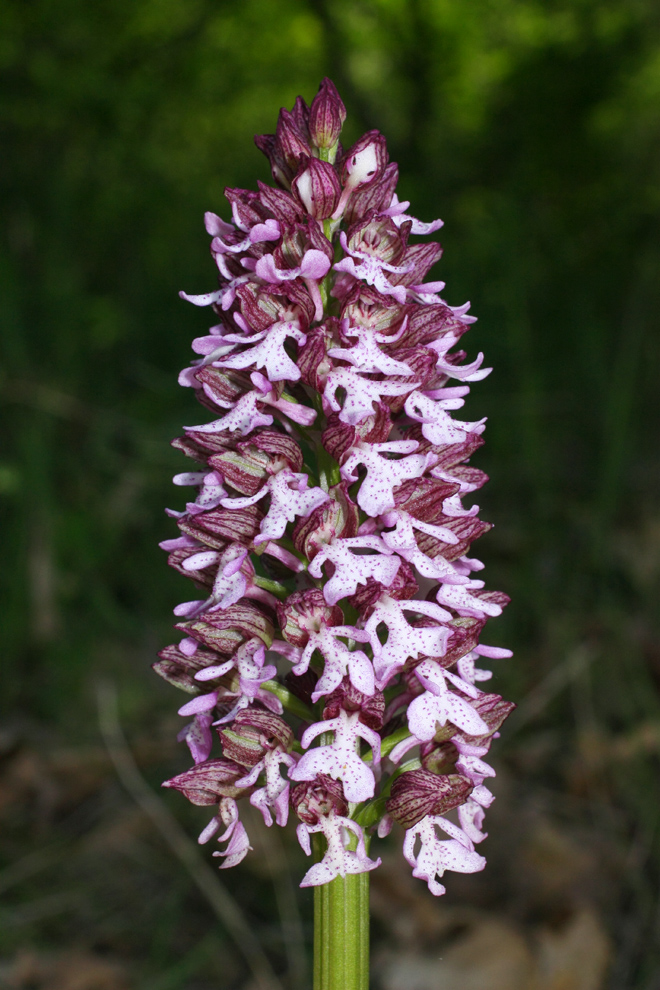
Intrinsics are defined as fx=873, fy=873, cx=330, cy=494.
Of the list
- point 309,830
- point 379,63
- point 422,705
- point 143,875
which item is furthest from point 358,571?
point 379,63

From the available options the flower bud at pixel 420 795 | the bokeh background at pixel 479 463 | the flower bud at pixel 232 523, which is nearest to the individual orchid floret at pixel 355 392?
the flower bud at pixel 232 523

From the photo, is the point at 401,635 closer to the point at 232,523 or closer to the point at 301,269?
the point at 232,523

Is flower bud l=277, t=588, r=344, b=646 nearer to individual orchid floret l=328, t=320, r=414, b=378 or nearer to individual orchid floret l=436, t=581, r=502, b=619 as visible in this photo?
individual orchid floret l=436, t=581, r=502, b=619

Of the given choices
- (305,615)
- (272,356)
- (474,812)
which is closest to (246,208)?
(272,356)

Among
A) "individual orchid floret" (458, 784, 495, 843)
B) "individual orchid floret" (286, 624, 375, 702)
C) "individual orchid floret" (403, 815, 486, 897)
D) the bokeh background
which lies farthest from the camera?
the bokeh background

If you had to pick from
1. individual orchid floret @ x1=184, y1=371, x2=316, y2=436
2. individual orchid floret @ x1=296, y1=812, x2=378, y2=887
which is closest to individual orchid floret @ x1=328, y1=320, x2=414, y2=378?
individual orchid floret @ x1=184, y1=371, x2=316, y2=436

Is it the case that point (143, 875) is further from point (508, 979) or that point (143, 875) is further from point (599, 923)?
point (599, 923)

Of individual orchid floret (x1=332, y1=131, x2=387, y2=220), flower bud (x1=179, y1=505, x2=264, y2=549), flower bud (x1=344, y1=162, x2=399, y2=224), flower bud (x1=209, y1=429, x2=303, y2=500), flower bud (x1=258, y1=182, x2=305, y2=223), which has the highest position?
individual orchid floret (x1=332, y1=131, x2=387, y2=220)
